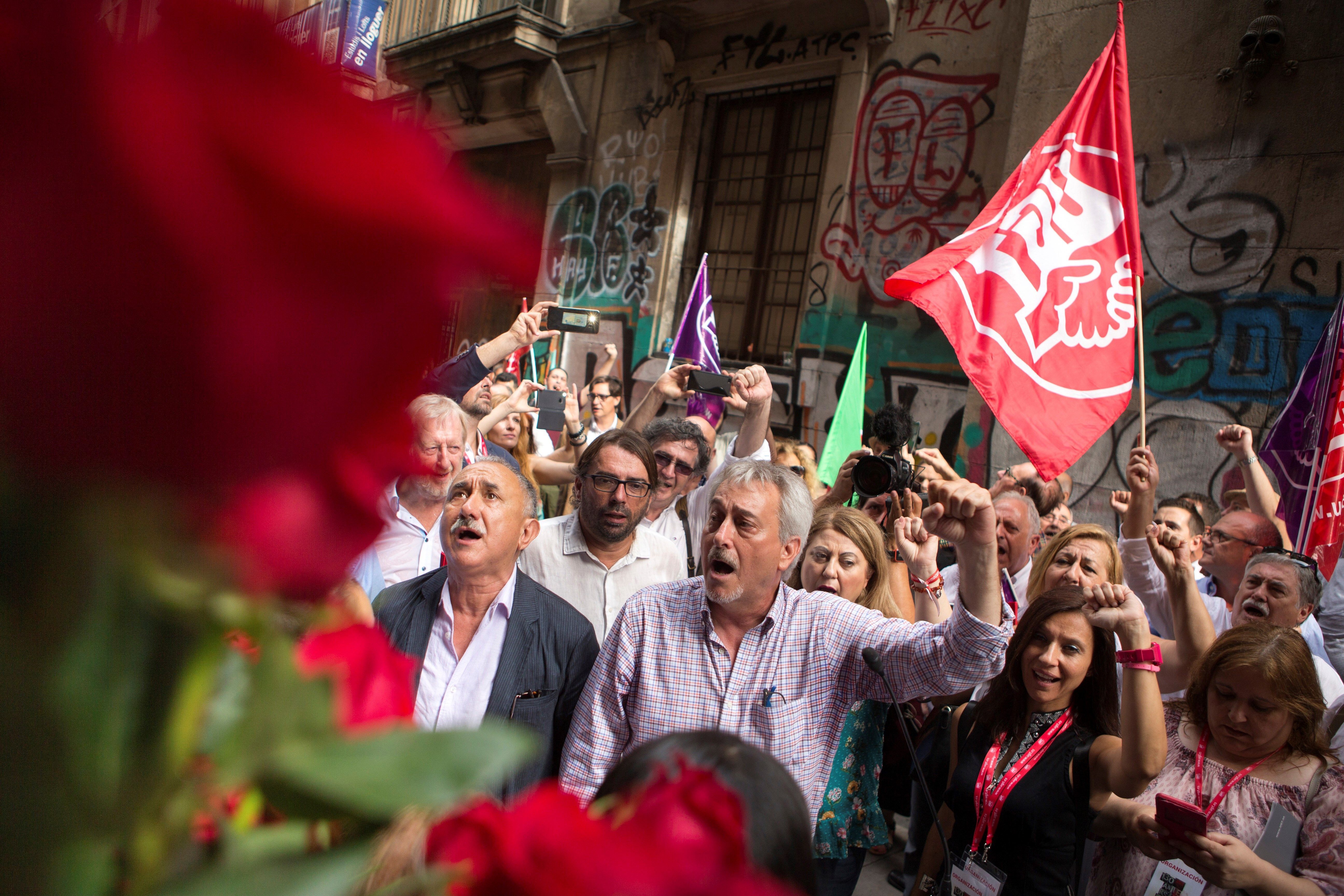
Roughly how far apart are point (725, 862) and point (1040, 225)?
390 cm

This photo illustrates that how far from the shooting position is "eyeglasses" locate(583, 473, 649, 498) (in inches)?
136

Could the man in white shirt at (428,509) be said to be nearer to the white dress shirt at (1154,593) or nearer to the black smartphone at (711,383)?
the black smartphone at (711,383)

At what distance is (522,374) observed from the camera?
1073cm

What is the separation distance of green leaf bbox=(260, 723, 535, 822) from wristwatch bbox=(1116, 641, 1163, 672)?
265 cm

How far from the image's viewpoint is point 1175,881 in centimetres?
247

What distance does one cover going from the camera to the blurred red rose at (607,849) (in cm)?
35

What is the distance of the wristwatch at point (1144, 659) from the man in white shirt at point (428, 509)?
2029 mm

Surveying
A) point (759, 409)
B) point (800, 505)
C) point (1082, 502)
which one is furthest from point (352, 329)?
point (1082, 502)

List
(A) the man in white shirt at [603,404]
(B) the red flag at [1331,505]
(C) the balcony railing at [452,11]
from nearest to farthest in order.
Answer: (B) the red flag at [1331,505]
(A) the man in white shirt at [603,404]
(C) the balcony railing at [452,11]

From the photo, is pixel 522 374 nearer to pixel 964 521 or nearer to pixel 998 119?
pixel 998 119

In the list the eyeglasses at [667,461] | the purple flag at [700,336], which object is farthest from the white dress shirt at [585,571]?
the purple flag at [700,336]

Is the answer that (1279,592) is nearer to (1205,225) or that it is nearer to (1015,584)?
(1015,584)

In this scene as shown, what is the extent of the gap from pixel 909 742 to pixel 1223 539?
2.92 meters

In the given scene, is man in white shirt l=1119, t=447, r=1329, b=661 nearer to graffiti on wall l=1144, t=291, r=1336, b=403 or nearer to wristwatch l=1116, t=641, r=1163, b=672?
wristwatch l=1116, t=641, r=1163, b=672
